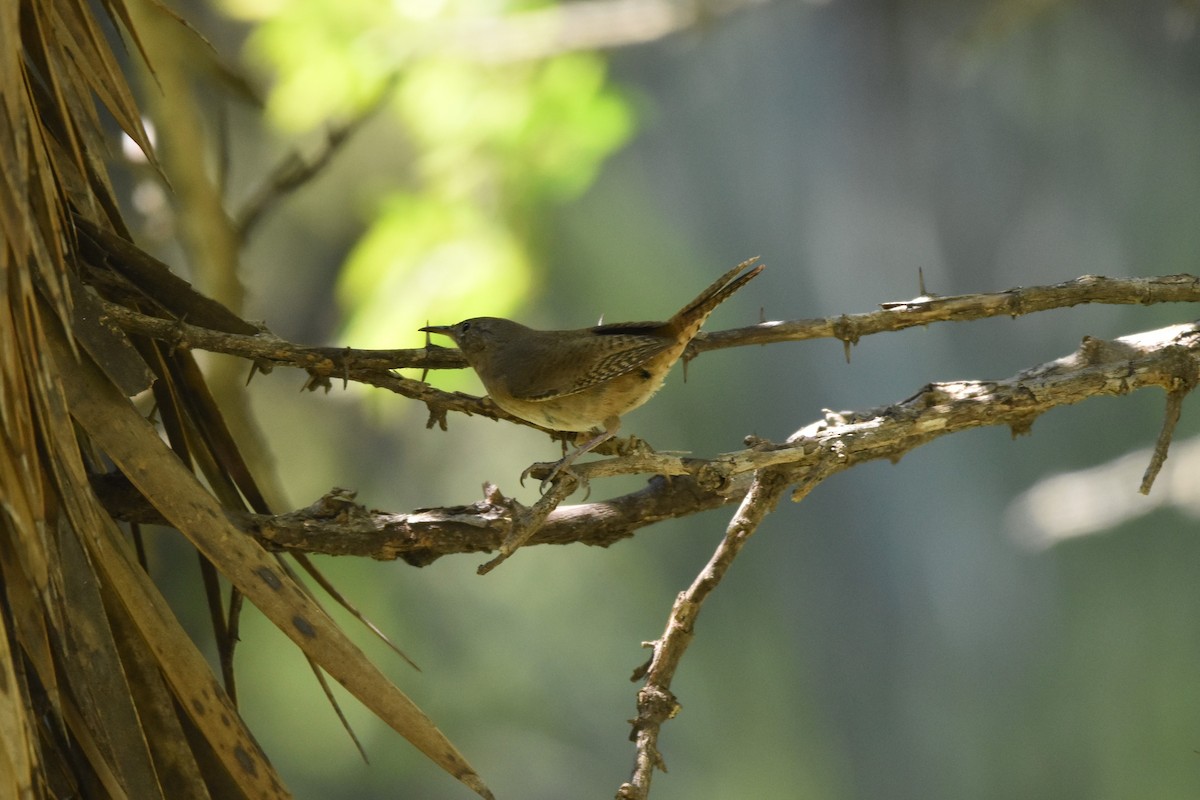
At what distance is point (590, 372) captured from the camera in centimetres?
236

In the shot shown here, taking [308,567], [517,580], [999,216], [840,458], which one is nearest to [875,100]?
[999,216]

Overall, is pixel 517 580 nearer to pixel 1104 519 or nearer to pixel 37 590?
pixel 1104 519

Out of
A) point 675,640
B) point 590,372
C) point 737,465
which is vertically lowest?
point 675,640

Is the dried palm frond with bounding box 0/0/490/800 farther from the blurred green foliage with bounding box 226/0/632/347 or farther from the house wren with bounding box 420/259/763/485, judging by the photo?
the blurred green foliage with bounding box 226/0/632/347

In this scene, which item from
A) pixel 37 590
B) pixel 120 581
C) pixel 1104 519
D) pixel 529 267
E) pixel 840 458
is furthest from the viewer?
pixel 529 267

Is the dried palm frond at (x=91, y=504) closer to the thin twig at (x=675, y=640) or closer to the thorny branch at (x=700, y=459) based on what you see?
the thorny branch at (x=700, y=459)

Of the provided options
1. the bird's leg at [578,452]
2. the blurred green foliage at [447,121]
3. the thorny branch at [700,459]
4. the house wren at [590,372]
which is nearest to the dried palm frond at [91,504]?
the thorny branch at [700,459]

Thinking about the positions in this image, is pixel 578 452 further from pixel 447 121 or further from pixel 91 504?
pixel 447 121

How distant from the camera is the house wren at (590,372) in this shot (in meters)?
2.30

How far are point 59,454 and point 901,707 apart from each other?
18.2ft

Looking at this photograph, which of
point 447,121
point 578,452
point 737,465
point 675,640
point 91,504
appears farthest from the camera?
point 447,121

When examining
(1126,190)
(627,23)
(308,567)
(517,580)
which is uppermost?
(627,23)

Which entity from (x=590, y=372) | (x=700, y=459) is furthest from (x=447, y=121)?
(x=700, y=459)

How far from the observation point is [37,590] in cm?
127
